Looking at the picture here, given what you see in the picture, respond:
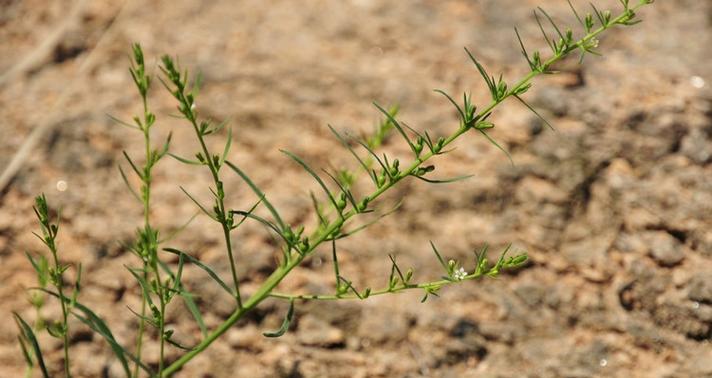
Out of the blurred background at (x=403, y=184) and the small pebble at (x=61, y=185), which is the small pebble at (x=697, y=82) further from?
the small pebble at (x=61, y=185)

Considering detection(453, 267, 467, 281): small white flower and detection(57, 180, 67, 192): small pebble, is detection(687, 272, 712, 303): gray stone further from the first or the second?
detection(57, 180, 67, 192): small pebble

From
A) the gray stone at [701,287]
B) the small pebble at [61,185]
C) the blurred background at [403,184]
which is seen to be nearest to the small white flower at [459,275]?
the blurred background at [403,184]

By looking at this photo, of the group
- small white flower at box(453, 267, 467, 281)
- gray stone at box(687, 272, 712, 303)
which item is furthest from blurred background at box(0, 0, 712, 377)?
small white flower at box(453, 267, 467, 281)

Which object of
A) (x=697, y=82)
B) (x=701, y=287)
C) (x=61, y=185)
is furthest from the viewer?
(x=697, y=82)

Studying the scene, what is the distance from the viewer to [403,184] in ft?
9.25

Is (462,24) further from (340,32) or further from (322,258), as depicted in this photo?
(322,258)

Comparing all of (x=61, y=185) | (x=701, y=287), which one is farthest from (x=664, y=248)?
(x=61, y=185)

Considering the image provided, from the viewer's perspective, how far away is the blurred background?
244 cm

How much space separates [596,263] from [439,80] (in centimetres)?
89

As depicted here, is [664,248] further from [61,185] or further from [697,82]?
[61,185]

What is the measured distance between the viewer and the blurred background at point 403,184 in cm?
244

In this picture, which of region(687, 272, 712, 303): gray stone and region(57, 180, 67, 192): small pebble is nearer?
region(687, 272, 712, 303): gray stone

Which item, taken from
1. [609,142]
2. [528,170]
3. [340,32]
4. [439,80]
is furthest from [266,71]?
[609,142]

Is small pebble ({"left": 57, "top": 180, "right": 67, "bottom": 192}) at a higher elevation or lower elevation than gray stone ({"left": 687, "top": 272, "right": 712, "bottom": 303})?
higher
